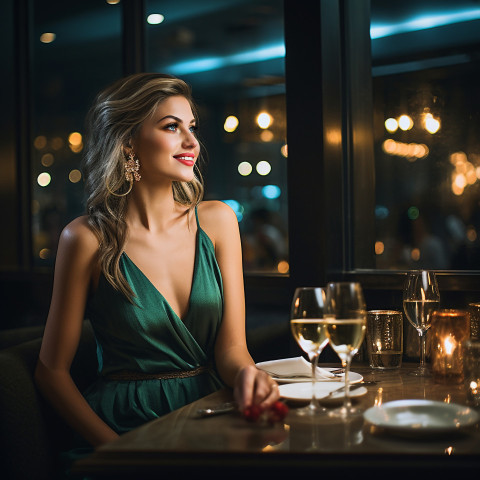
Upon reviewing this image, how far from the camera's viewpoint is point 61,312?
6.35 feet

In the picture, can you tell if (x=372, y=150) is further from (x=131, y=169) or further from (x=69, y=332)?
(x=69, y=332)

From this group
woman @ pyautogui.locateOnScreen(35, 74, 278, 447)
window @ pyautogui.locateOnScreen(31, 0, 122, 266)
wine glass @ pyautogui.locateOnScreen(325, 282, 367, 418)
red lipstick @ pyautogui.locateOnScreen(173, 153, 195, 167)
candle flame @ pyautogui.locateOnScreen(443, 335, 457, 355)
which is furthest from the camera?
window @ pyautogui.locateOnScreen(31, 0, 122, 266)

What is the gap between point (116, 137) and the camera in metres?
2.19

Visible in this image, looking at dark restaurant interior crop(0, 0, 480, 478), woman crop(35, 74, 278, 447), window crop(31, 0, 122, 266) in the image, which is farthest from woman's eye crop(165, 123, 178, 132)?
window crop(31, 0, 122, 266)

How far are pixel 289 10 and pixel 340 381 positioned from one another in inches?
59.9

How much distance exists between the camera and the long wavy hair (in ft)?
6.99

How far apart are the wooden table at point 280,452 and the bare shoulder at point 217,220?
1.09 m

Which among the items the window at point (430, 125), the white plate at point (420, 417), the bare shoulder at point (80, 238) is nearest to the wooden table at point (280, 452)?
the white plate at point (420, 417)

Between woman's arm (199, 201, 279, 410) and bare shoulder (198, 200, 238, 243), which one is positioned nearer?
woman's arm (199, 201, 279, 410)

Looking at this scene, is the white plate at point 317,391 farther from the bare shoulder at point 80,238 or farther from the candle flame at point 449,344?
the bare shoulder at point 80,238

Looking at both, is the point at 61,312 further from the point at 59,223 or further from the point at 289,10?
the point at 59,223

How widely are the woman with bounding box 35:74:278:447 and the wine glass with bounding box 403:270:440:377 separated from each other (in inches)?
21.1

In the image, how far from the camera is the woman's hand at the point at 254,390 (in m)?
1.33

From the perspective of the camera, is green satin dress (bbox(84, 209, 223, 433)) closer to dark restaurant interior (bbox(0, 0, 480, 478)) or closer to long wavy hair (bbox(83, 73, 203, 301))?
long wavy hair (bbox(83, 73, 203, 301))
